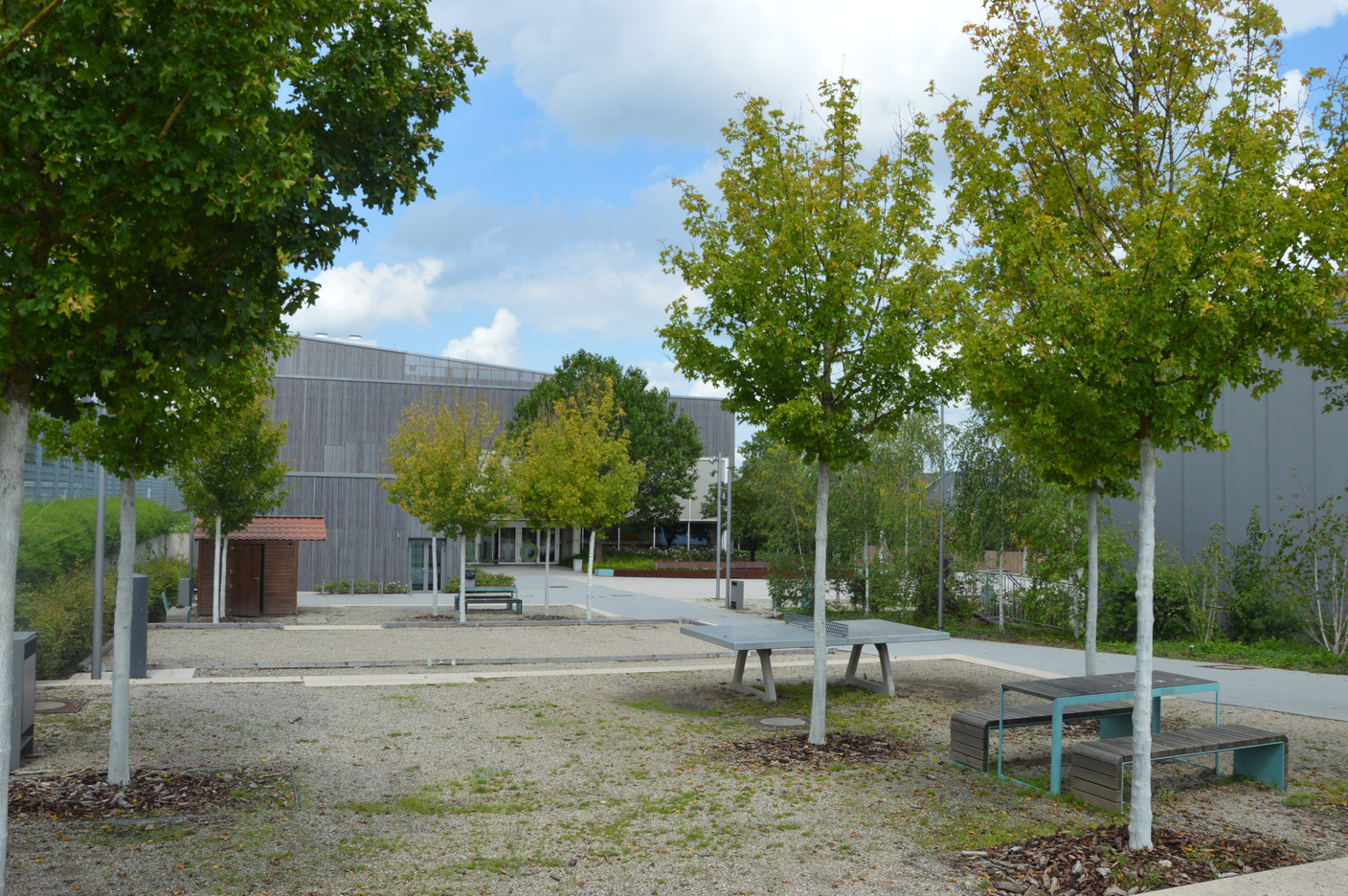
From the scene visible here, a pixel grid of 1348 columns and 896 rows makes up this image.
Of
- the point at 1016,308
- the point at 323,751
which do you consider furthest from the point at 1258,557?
the point at 323,751

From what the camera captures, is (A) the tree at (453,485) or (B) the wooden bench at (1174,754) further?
(A) the tree at (453,485)

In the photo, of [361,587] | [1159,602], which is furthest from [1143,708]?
[361,587]

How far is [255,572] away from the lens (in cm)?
2170

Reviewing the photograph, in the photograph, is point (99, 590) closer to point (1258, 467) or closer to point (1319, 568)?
point (1319, 568)

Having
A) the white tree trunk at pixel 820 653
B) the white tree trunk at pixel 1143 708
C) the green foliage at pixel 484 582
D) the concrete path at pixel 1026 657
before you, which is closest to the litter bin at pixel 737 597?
the concrete path at pixel 1026 657

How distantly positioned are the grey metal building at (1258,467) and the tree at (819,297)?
1047cm

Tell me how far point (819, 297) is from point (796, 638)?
420 cm

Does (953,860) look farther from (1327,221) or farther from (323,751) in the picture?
(323,751)

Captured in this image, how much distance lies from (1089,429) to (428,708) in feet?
23.6

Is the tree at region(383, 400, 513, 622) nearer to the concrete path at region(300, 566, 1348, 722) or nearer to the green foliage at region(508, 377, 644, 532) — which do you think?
the green foliage at region(508, 377, 644, 532)

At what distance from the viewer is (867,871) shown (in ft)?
16.7

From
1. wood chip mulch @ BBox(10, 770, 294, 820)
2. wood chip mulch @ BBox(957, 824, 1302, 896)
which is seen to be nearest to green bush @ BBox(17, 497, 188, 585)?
wood chip mulch @ BBox(10, 770, 294, 820)

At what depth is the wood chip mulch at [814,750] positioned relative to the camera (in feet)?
25.1

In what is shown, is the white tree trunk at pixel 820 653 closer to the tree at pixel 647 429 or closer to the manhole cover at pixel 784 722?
the manhole cover at pixel 784 722
